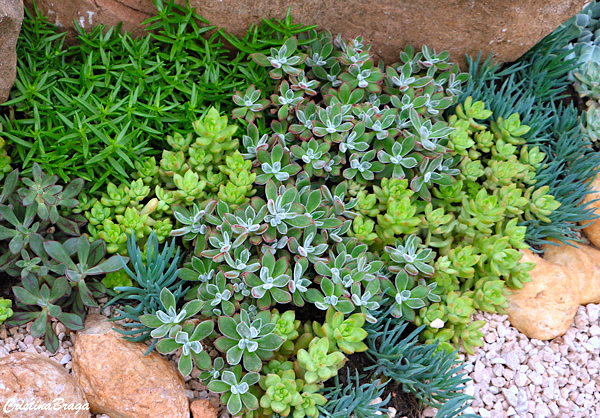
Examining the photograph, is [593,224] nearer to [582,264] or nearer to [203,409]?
[582,264]

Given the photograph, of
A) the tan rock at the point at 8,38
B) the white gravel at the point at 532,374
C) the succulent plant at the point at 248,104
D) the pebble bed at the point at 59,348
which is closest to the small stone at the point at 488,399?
the white gravel at the point at 532,374

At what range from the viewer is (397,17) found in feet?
9.16

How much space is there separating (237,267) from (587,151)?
2284 millimetres

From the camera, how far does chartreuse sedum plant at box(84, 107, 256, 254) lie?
2.22m

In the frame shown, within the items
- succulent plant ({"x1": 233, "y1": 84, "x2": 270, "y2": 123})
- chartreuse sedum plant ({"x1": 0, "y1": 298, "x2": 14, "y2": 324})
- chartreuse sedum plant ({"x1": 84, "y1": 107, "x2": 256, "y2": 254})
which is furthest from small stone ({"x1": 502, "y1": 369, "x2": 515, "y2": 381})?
chartreuse sedum plant ({"x1": 0, "y1": 298, "x2": 14, "y2": 324})

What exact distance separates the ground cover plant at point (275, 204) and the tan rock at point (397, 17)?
0.09 metres

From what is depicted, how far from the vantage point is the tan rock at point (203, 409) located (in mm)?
1957

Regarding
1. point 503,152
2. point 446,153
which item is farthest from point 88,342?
point 503,152

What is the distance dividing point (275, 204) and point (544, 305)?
1.47 meters

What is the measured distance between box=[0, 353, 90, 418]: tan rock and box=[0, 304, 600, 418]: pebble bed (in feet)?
0.70

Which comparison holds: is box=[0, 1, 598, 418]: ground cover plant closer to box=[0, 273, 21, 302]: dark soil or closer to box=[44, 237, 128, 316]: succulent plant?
box=[44, 237, 128, 316]: succulent plant

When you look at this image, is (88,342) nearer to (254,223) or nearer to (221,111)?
(254,223)

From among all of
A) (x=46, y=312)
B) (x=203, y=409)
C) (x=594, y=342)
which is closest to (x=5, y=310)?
(x=46, y=312)

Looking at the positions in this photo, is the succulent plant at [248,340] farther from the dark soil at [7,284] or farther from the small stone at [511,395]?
the small stone at [511,395]
